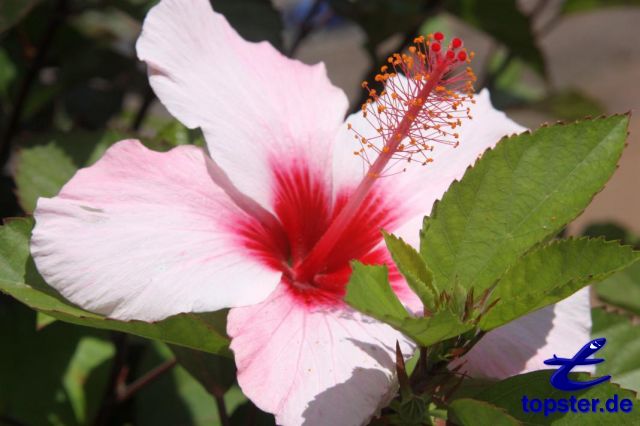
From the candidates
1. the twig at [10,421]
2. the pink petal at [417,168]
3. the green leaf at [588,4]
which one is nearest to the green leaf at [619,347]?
the pink petal at [417,168]

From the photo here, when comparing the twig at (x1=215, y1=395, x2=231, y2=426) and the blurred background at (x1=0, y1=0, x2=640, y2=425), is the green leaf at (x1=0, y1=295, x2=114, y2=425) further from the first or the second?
the twig at (x1=215, y1=395, x2=231, y2=426)

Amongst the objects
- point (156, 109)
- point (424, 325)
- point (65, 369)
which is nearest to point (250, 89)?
point (424, 325)

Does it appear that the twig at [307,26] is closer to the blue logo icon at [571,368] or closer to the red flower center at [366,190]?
the red flower center at [366,190]

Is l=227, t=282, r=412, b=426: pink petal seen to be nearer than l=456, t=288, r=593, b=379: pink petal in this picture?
Yes

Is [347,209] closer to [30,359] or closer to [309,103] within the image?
[309,103]

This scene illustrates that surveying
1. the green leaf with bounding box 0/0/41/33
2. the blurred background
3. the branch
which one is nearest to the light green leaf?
the blurred background

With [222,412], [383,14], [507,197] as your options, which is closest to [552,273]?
[507,197]

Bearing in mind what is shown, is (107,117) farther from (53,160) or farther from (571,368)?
(571,368)
